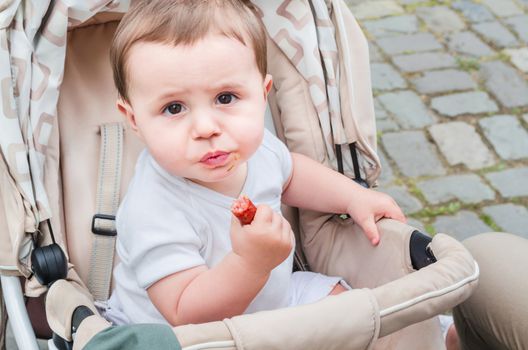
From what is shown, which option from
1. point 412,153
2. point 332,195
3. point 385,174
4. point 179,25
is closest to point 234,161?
point 179,25

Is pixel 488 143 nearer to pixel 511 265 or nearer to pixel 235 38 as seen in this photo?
pixel 511 265

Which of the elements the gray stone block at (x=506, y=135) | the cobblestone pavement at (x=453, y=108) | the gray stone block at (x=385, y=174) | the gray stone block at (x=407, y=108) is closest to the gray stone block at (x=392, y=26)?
the cobblestone pavement at (x=453, y=108)

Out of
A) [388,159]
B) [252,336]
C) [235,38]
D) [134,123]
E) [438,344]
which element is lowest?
[388,159]

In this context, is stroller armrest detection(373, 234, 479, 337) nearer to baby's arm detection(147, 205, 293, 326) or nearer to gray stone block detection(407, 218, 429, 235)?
baby's arm detection(147, 205, 293, 326)

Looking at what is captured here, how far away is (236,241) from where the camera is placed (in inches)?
59.8

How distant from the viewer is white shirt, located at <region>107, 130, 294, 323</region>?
65.6 inches

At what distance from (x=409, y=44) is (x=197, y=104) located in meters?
2.70

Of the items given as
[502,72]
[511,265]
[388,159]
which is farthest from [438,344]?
[502,72]

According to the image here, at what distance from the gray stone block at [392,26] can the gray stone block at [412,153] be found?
837 mm

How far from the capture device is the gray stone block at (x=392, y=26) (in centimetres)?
421

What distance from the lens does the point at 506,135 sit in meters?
3.51

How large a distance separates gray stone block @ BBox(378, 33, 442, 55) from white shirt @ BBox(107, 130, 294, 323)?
2268mm

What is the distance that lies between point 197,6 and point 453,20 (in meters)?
2.92

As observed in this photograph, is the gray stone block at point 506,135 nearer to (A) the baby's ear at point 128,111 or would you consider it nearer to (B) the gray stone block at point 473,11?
(B) the gray stone block at point 473,11
